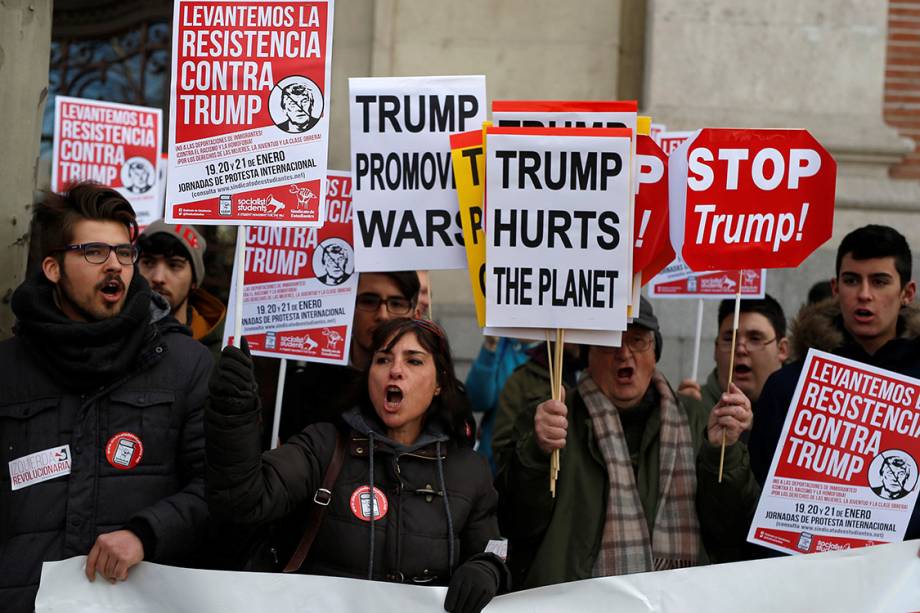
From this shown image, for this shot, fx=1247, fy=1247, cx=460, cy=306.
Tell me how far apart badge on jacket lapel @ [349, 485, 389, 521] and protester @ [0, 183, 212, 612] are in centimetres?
46

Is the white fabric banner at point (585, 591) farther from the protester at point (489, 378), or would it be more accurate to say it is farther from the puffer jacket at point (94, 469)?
the protester at point (489, 378)

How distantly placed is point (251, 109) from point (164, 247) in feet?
4.88

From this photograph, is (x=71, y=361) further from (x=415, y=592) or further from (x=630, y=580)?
(x=630, y=580)

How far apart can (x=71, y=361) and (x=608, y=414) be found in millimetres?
1871

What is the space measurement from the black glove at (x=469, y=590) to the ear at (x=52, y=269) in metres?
1.53

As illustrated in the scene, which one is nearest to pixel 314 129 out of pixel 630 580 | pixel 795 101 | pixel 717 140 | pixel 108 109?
pixel 717 140

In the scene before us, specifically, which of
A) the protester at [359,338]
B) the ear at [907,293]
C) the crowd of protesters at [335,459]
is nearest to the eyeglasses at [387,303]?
the protester at [359,338]

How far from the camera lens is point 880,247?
15.9ft

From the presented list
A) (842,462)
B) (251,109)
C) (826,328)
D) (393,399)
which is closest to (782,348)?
(826,328)

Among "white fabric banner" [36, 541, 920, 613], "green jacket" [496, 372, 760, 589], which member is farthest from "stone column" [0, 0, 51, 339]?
"green jacket" [496, 372, 760, 589]

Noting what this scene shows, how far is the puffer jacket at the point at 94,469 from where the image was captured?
3645 mm

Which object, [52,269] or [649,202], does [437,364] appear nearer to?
[649,202]

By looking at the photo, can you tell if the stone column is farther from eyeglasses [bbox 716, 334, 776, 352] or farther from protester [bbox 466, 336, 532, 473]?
eyeglasses [bbox 716, 334, 776, 352]

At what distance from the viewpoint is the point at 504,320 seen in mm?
4250
